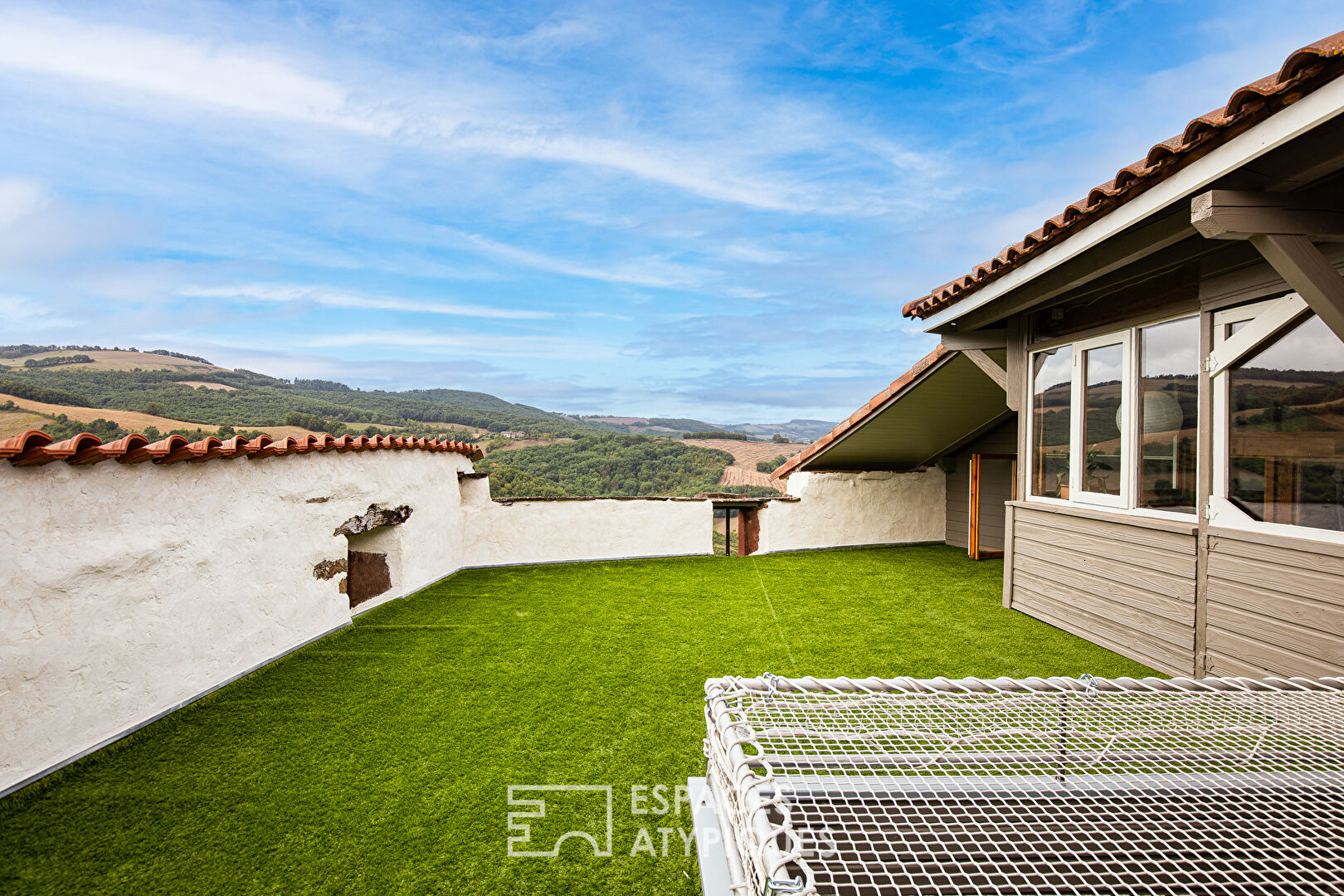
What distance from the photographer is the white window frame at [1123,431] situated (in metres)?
4.04

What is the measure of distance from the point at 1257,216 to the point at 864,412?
4.47 metres

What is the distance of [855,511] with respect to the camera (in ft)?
Result: 28.3

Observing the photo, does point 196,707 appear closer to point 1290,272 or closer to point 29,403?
point 29,403

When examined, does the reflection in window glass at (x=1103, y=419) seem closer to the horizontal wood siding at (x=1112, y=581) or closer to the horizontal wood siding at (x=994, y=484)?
the horizontal wood siding at (x=1112, y=581)

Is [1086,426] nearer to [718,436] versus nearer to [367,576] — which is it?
[367,576]

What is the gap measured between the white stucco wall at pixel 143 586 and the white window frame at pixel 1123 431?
614 centimetres

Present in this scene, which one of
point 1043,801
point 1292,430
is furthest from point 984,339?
point 1043,801

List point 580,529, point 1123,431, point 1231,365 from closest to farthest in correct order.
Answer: point 1231,365, point 1123,431, point 580,529

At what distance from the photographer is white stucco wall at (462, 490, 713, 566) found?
23.9 ft

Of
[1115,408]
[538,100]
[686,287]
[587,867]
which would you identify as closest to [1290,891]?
[587,867]

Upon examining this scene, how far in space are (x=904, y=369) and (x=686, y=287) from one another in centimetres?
2213

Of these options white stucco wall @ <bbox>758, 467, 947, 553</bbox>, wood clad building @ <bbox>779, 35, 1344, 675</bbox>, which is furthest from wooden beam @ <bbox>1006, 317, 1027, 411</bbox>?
white stucco wall @ <bbox>758, 467, 947, 553</bbox>

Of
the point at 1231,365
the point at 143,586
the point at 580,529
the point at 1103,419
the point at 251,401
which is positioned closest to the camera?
the point at 143,586

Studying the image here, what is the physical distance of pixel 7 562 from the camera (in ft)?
8.00
